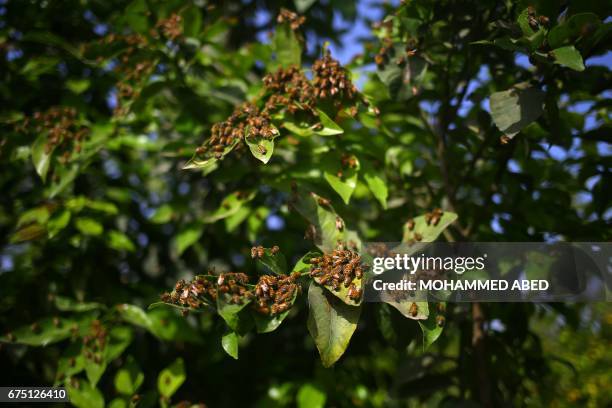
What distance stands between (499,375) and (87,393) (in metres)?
1.33

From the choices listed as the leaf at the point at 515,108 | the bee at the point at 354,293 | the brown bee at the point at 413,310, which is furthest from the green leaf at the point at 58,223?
the leaf at the point at 515,108

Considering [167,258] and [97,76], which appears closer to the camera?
[97,76]

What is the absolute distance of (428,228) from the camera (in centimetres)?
139

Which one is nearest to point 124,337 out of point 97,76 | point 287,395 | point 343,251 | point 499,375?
point 287,395

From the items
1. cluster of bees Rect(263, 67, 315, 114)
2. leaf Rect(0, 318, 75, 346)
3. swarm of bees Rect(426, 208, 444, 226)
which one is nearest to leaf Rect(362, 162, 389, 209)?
swarm of bees Rect(426, 208, 444, 226)

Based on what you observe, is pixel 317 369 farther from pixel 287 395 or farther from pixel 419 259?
pixel 419 259

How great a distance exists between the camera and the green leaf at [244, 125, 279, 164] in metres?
1.17

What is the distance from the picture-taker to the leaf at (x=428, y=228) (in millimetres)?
1338

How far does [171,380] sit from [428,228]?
0.96 meters

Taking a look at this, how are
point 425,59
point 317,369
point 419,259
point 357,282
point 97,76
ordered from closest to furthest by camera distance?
point 357,282 < point 419,259 < point 425,59 < point 317,369 < point 97,76

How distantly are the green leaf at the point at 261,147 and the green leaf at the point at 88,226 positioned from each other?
84cm

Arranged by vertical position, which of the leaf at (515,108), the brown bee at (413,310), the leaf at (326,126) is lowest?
the brown bee at (413,310)

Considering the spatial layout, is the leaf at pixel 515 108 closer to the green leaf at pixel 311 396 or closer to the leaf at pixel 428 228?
the leaf at pixel 428 228

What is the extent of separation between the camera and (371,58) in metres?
1.85
